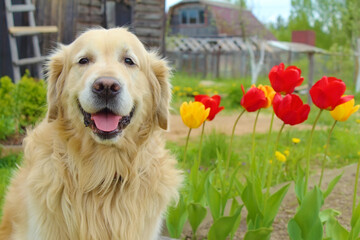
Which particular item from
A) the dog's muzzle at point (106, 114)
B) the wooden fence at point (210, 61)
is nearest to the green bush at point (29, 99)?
the dog's muzzle at point (106, 114)

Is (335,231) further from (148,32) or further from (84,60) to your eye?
(148,32)

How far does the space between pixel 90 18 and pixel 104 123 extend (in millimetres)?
8857

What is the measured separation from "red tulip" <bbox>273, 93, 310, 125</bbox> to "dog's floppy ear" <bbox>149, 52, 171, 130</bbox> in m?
0.76

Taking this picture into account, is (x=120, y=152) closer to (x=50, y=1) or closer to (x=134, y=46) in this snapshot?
(x=134, y=46)

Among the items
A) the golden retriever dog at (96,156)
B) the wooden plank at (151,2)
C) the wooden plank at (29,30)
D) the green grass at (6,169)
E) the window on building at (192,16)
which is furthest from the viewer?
the window on building at (192,16)

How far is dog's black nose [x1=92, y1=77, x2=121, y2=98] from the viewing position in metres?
2.14

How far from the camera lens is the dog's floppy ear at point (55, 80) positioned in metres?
2.54

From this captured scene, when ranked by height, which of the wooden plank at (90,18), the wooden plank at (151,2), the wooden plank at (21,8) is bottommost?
the wooden plank at (90,18)

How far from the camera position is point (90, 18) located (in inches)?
415

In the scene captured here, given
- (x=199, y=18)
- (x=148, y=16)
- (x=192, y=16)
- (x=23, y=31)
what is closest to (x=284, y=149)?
(x=23, y=31)

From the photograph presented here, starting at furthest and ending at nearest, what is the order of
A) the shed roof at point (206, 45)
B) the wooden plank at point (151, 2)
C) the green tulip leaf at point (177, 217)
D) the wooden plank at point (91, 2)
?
the shed roof at point (206, 45)
the wooden plank at point (151, 2)
the wooden plank at point (91, 2)
the green tulip leaf at point (177, 217)

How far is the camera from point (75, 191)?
2412 mm

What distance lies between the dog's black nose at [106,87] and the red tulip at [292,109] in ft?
2.88

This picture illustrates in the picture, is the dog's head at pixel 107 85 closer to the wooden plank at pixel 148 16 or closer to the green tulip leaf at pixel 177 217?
the green tulip leaf at pixel 177 217
